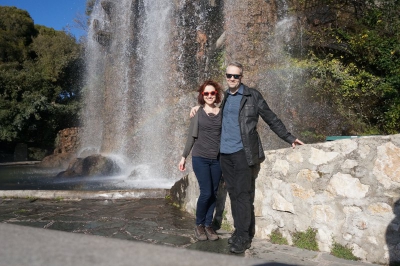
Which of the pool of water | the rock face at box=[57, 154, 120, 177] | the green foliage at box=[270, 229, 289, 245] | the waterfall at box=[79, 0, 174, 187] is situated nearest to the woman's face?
the green foliage at box=[270, 229, 289, 245]

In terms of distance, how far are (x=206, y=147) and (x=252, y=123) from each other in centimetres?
53

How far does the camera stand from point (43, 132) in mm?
26469

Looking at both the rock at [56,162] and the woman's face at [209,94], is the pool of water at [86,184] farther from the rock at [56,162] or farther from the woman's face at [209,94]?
the rock at [56,162]

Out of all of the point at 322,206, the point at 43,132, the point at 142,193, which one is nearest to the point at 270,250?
the point at 322,206

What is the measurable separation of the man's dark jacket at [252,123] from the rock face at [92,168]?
10.1m

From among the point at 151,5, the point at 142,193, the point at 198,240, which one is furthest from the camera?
the point at 151,5

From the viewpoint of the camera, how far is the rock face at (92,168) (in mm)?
12836

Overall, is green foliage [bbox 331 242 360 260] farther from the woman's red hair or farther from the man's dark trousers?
the woman's red hair

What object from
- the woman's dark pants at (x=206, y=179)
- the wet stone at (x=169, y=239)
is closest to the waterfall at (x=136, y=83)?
the wet stone at (x=169, y=239)

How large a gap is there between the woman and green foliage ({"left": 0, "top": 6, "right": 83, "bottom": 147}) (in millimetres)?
22305

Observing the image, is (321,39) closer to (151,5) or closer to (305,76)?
(305,76)

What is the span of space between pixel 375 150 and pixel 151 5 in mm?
14271

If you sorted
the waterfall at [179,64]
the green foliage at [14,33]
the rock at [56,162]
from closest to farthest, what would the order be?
the waterfall at [179,64], the rock at [56,162], the green foliage at [14,33]

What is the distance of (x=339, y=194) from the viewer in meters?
3.37
